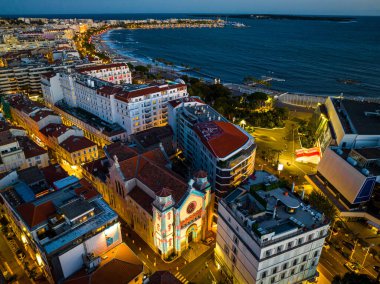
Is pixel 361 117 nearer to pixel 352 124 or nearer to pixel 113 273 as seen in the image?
pixel 352 124

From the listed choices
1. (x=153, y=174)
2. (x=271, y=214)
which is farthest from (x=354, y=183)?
(x=153, y=174)

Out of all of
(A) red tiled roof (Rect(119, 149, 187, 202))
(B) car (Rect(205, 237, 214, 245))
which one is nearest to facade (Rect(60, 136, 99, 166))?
(A) red tiled roof (Rect(119, 149, 187, 202))

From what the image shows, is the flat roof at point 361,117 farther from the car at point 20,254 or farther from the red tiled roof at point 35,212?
the car at point 20,254

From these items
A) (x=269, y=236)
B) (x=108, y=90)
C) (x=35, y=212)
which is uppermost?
(x=108, y=90)

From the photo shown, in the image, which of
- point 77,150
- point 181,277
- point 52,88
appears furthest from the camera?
point 52,88

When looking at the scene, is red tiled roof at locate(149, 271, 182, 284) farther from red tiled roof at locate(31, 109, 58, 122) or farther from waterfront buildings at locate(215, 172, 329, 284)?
red tiled roof at locate(31, 109, 58, 122)

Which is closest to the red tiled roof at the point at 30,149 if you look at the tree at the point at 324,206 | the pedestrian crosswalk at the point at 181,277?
the pedestrian crosswalk at the point at 181,277

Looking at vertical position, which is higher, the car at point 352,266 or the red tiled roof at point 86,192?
the red tiled roof at point 86,192
